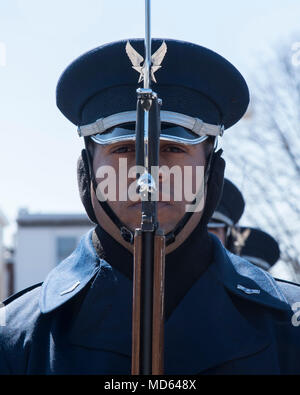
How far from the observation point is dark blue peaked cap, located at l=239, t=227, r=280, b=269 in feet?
26.7

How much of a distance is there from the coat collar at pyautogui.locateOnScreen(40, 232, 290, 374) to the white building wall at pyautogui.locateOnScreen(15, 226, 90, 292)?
2570 cm

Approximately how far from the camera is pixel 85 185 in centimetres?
372

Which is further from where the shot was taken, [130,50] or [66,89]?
[66,89]

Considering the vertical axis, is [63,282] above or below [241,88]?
below

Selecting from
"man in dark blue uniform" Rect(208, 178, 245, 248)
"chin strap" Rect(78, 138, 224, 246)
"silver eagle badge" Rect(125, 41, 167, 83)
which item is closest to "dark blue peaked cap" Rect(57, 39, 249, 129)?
"chin strap" Rect(78, 138, 224, 246)

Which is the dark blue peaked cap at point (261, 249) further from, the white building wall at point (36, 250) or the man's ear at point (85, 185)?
the white building wall at point (36, 250)

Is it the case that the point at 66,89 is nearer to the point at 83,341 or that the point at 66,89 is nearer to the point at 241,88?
the point at 241,88

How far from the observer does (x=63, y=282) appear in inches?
145

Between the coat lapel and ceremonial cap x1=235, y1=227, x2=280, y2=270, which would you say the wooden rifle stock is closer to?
the coat lapel

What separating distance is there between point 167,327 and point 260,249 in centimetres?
487

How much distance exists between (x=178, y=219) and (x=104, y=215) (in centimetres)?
28
